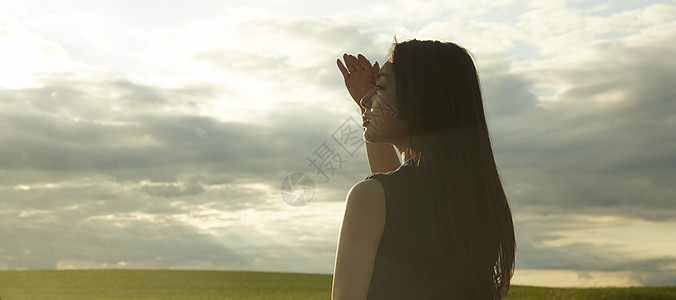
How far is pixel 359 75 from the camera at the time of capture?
3.50 metres

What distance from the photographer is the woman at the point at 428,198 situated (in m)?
1.85

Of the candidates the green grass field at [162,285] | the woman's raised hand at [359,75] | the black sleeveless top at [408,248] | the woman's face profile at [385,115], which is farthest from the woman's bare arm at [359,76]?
the green grass field at [162,285]

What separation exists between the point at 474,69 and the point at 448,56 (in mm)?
143

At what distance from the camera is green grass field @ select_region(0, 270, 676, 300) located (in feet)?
85.1

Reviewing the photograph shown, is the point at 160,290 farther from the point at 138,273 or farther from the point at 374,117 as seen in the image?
the point at 374,117

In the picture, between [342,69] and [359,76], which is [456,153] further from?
[342,69]

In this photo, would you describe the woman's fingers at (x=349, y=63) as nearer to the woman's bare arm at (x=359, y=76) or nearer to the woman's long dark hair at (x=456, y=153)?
the woman's bare arm at (x=359, y=76)

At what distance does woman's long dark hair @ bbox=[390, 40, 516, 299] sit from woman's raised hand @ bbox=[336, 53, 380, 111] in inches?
48.5

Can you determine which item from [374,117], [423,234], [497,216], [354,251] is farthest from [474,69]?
[354,251]

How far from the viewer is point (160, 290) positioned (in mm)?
28094

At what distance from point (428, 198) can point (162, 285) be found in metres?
30.6

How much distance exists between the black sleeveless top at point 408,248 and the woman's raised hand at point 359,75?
5.10 ft

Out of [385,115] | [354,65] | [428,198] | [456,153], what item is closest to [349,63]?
[354,65]

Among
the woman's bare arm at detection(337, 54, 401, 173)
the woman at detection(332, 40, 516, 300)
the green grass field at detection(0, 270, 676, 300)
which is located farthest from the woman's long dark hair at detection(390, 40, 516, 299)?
the green grass field at detection(0, 270, 676, 300)
